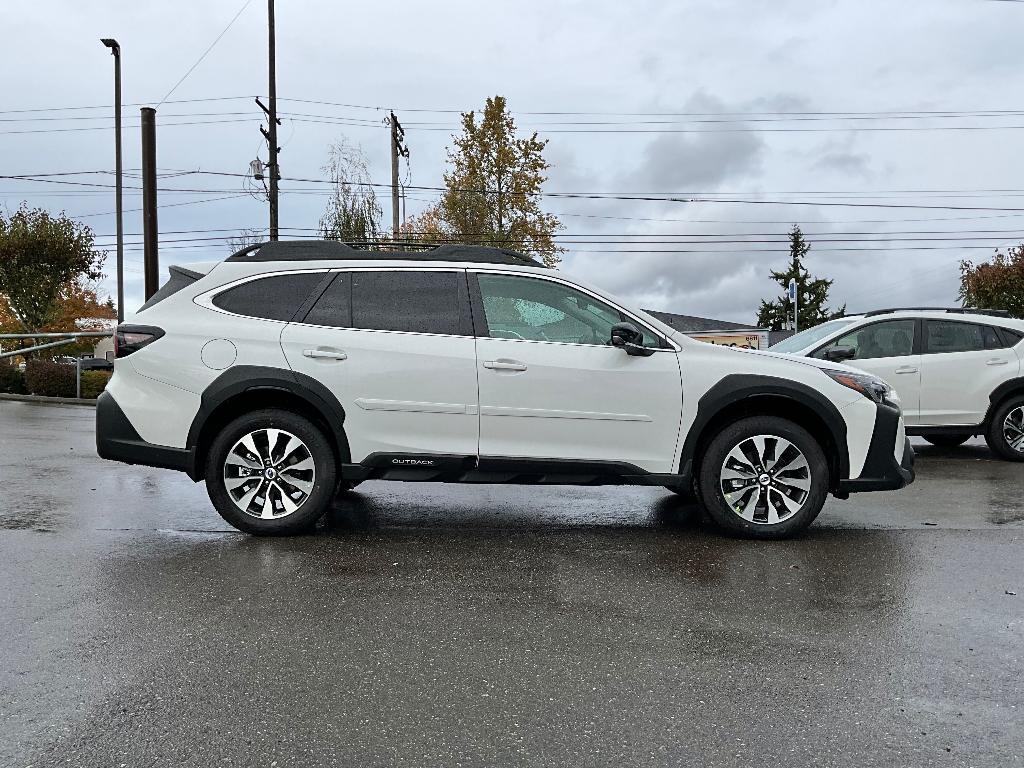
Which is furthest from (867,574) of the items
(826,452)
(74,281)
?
(74,281)

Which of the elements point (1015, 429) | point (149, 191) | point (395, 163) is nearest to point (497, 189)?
point (395, 163)

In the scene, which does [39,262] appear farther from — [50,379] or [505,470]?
[505,470]

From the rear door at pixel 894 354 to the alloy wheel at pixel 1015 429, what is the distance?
1.02m

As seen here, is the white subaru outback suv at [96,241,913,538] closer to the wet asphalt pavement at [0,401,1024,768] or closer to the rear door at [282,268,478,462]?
the rear door at [282,268,478,462]

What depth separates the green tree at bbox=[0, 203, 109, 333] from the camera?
34656 mm

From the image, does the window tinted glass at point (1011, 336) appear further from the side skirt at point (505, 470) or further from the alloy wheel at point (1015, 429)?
the side skirt at point (505, 470)

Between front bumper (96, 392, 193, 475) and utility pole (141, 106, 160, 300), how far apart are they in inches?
643

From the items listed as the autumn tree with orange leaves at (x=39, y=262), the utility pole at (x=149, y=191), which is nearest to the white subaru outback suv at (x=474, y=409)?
the utility pole at (x=149, y=191)

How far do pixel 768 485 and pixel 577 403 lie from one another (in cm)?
139

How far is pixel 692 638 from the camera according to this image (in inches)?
152

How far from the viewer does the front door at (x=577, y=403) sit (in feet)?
18.8

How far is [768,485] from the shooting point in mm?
5801

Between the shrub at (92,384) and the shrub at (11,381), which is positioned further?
the shrub at (11,381)

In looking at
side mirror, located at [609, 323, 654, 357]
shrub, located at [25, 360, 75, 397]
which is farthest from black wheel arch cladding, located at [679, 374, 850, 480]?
shrub, located at [25, 360, 75, 397]
